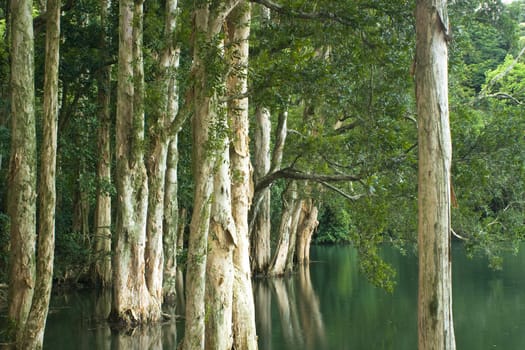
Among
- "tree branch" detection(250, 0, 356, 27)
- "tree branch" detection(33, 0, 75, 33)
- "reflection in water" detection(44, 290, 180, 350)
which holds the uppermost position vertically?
"tree branch" detection(33, 0, 75, 33)

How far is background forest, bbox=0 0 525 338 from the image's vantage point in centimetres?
1074

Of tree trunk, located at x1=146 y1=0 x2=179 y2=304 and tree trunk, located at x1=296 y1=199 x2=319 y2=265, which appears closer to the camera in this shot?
tree trunk, located at x1=146 y1=0 x2=179 y2=304

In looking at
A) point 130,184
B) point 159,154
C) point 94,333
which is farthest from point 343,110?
point 94,333

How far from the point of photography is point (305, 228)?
96.0 ft

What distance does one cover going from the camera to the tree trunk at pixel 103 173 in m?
17.6

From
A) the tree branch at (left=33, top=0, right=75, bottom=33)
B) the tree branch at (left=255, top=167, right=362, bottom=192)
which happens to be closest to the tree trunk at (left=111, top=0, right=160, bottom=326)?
the tree branch at (left=33, top=0, right=75, bottom=33)

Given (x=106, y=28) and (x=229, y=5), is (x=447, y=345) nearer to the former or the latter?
(x=229, y=5)

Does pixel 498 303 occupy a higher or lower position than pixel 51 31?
lower

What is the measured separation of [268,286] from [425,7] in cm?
1779

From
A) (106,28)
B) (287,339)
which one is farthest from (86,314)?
(106,28)

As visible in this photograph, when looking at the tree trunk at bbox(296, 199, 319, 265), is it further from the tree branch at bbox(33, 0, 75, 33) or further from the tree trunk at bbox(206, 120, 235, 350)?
the tree trunk at bbox(206, 120, 235, 350)

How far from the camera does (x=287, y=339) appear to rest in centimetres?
1377

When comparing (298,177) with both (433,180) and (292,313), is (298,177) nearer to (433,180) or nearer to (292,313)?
(292,313)

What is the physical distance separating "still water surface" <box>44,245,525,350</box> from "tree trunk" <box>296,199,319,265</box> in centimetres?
380
